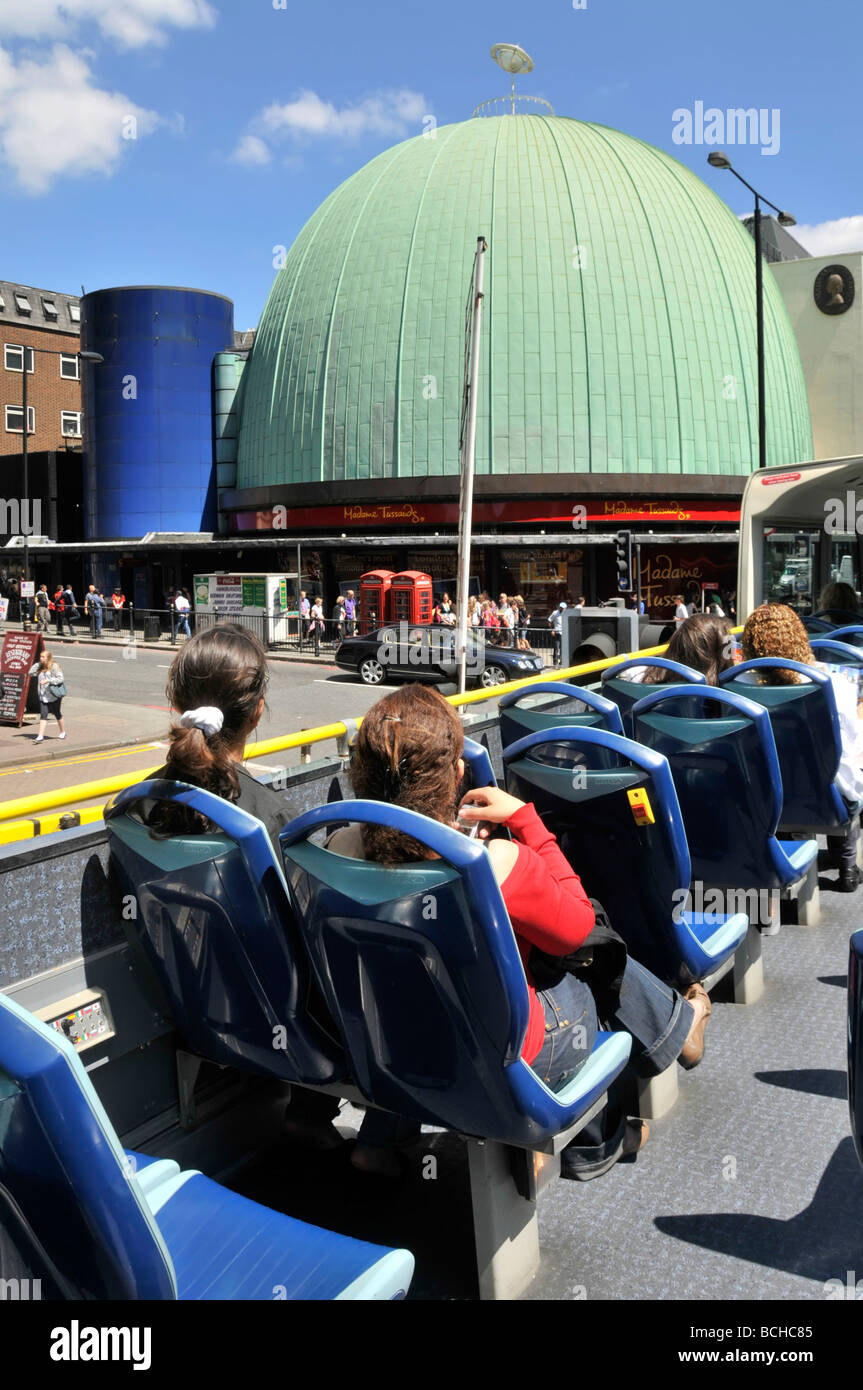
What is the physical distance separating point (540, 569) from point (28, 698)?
20.2 meters

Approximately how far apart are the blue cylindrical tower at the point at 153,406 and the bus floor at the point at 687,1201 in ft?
145

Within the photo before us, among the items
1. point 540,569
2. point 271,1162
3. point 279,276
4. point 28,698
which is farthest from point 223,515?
point 271,1162

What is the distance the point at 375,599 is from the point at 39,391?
41.7 m

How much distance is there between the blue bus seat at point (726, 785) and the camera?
4172mm

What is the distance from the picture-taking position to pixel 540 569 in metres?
35.9

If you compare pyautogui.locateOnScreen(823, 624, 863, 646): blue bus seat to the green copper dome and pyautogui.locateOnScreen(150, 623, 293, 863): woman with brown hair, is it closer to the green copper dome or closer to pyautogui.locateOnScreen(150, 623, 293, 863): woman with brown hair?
pyautogui.locateOnScreen(150, 623, 293, 863): woman with brown hair

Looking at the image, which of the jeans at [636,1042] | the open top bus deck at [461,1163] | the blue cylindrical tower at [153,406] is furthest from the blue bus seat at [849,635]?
the blue cylindrical tower at [153,406]

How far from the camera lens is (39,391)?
6431 centimetres

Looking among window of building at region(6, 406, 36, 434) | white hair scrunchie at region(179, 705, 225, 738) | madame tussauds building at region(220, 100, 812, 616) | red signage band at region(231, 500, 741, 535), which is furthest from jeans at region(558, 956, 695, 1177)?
window of building at region(6, 406, 36, 434)

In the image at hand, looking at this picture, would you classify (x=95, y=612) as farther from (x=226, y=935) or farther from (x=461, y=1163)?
(x=226, y=935)

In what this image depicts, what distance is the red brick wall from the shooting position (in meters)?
63.6

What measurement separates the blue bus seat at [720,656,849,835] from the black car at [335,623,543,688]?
17423 mm

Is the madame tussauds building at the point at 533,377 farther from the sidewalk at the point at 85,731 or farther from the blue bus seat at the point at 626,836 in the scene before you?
the blue bus seat at the point at 626,836
